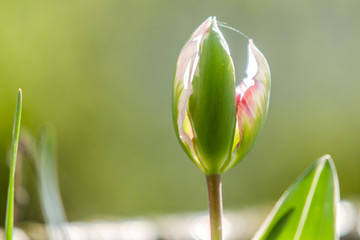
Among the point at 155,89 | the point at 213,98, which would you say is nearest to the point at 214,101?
the point at 213,98

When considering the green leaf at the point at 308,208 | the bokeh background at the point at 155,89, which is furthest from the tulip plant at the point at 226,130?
the bokeh background at the point at 155,89

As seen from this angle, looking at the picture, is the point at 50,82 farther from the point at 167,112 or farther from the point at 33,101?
the point at 167,112

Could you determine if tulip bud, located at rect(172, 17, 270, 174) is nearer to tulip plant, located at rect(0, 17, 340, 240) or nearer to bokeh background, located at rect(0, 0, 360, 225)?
tulip plant, located at rect(0, 17, 340, 240)

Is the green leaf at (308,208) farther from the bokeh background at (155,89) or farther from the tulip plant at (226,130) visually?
the bokeh background at (155,89)

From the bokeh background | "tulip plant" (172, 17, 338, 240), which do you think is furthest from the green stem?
the bokeh background

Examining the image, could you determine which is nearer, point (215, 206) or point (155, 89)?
point (215, 206)

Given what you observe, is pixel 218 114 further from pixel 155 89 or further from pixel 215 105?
pixel 155 89
